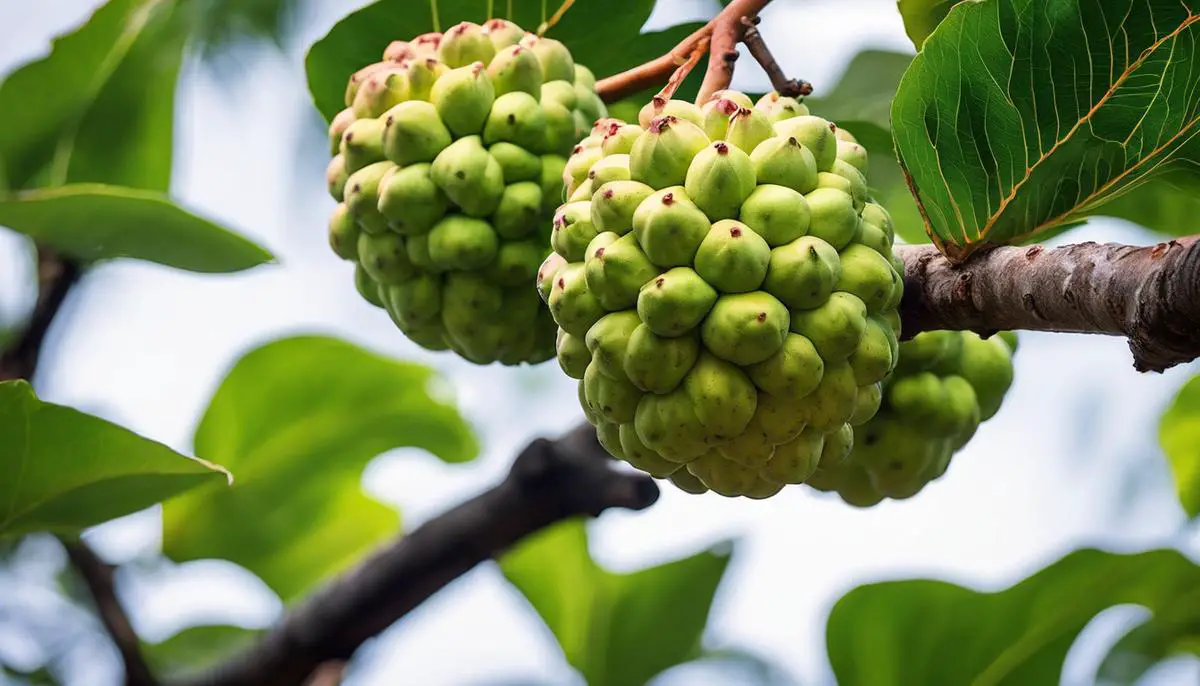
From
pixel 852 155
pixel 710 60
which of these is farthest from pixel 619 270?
pixel 710 60

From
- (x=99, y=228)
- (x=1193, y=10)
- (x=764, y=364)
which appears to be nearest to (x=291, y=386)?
(x=99, y=228)

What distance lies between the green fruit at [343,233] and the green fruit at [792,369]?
0.69m

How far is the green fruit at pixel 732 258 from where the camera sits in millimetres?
1217

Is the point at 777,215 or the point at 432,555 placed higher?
the point at 777,215

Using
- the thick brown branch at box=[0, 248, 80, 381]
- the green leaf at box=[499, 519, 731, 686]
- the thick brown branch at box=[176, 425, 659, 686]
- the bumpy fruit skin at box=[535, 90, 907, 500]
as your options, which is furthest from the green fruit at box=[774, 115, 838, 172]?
the thick brown branch at box=[0, 248, 80, 381]

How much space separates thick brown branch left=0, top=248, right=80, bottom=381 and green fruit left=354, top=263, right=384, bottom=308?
2.27 ft

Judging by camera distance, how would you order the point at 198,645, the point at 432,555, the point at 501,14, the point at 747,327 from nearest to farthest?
the point at 747,327, the point at 501,14, the point at 432,555, the point at 198,645

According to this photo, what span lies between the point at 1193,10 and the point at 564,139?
29.7 inches

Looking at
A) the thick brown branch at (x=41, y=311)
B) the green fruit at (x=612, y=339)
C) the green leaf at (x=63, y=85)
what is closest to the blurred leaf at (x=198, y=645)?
the thick brown branch at (x=41, y=311)

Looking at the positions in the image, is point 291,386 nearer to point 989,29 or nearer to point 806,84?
point 806,84

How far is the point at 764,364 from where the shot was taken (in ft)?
4.08

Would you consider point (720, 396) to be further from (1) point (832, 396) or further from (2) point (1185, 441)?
(2) point (1185, 441)

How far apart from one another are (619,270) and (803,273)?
176mm

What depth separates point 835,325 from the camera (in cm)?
123
